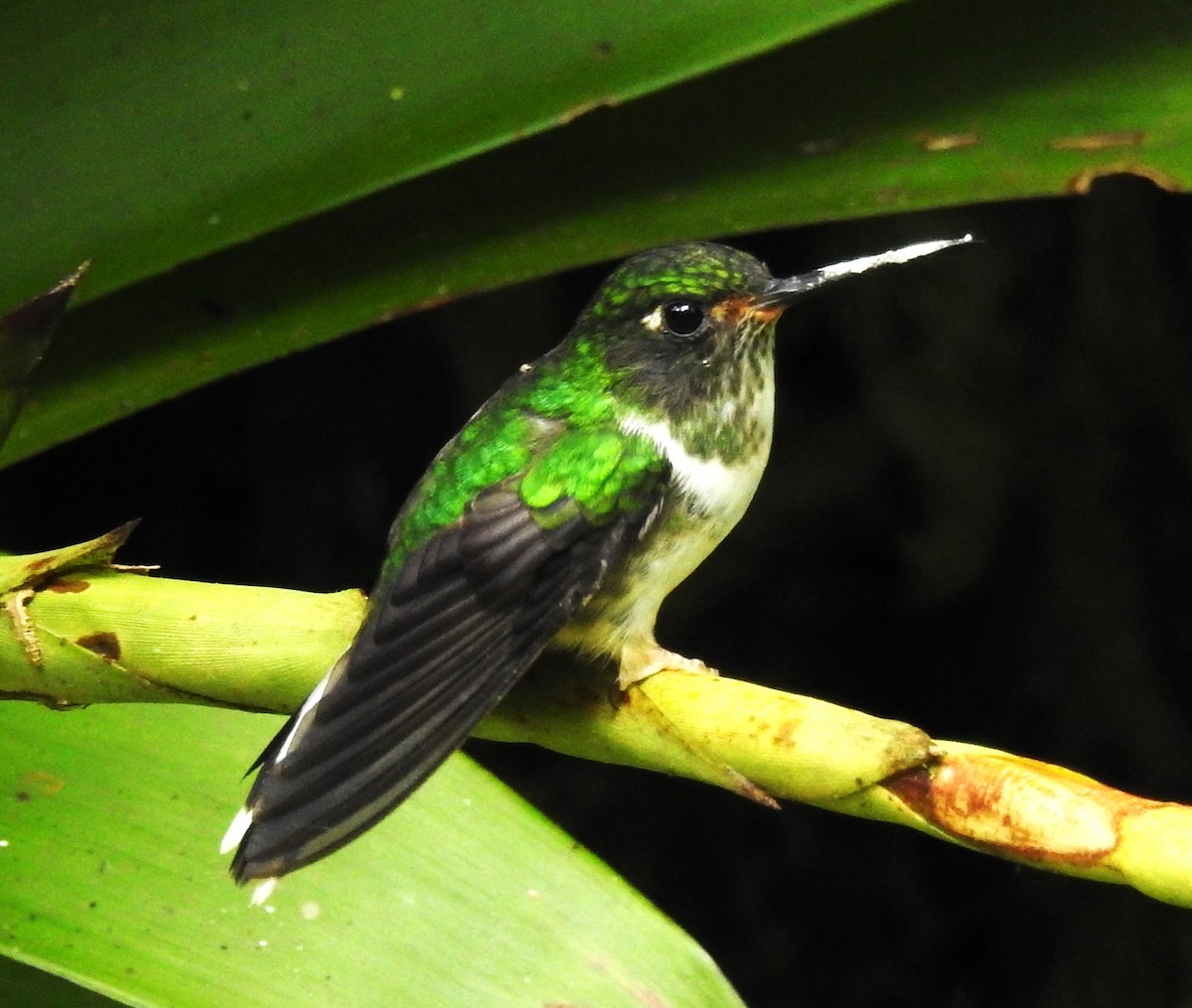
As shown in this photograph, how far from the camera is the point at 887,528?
143 cm

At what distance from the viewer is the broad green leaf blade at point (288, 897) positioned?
661 mm

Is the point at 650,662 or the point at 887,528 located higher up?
the point at 650,662

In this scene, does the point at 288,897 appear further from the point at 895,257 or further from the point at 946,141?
the point at 946,141

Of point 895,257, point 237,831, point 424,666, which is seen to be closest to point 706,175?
point 895,257

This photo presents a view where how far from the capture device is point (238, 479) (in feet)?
4.60

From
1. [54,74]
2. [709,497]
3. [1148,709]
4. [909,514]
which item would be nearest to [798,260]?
[909,514]

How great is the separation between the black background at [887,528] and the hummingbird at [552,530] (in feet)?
→ 1.91

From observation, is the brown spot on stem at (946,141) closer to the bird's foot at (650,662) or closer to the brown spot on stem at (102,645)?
the bird's foot at (650,662)

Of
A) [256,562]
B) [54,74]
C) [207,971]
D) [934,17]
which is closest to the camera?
[207,971]

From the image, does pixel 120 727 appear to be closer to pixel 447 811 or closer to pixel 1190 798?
pixel 447 811

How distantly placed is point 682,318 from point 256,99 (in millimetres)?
268

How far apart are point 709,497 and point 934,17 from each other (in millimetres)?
332

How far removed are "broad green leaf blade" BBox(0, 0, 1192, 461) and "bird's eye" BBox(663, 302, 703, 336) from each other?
7cm

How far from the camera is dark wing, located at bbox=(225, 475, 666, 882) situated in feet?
1.92
